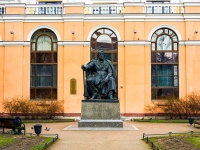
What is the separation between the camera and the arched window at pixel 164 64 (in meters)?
29.4

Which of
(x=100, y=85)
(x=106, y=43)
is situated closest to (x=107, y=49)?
(x=106, y=43)

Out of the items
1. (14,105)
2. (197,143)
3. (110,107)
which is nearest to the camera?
(197,143)

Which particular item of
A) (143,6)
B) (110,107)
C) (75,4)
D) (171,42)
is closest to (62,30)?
(75,4)

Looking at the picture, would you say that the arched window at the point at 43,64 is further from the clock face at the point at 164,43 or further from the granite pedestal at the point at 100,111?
the granite pedestal at the point at 100,111

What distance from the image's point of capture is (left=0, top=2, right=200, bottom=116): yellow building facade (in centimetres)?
2911

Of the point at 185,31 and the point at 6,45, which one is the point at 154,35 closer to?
the point at 185,31

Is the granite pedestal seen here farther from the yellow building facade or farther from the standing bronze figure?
the yellow building facade

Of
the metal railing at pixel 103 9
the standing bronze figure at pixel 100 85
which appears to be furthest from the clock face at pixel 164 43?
the standing bronze figure at pixel 100 85

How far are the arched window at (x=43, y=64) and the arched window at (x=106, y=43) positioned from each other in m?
3.13

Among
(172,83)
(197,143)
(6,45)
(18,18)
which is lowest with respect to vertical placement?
(197,143)

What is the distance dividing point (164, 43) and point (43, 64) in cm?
1006

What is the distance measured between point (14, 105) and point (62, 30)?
717 cm

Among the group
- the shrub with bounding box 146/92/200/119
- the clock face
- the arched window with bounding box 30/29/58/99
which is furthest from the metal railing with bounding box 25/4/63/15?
the shrub with bounding box 146/92/200/119

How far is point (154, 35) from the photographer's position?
29719 mm
